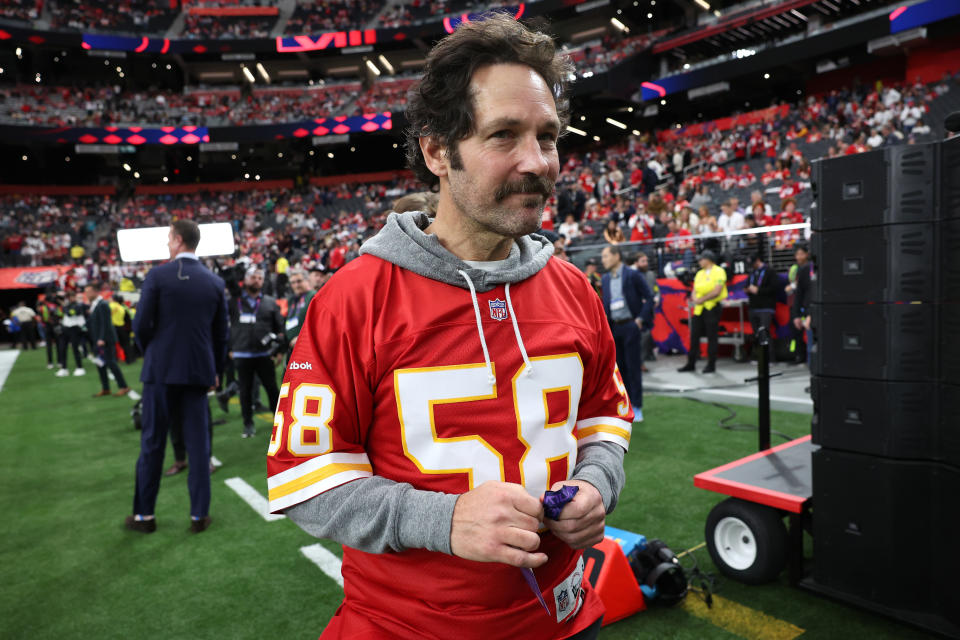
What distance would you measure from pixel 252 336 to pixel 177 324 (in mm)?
2528

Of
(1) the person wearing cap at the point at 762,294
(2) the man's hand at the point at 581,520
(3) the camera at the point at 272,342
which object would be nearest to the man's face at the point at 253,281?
(3) the camera at the point at 272,342

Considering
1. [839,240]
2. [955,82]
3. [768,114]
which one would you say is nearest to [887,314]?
[839,240]

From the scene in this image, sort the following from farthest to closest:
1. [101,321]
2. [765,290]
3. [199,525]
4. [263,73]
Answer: [263,73] → [101,321] → [765,290] → [199,525]

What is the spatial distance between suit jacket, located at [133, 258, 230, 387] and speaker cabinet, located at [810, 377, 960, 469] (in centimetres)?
378

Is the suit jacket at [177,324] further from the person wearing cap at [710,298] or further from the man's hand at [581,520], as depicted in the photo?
the person wearing cap at [710,298]

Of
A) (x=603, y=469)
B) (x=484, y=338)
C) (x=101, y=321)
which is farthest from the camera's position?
(x=101, y=321)

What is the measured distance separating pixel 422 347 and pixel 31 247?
37251mm

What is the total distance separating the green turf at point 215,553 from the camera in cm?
308

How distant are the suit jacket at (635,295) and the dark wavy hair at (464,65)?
5.62 metres

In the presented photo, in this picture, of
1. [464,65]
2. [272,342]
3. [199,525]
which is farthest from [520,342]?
[272,342]

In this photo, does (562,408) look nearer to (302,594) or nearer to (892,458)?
(892,458)

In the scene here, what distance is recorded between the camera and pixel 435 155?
1.31 metres

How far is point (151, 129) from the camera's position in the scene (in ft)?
114

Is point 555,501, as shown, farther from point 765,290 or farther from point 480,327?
point 765,290
